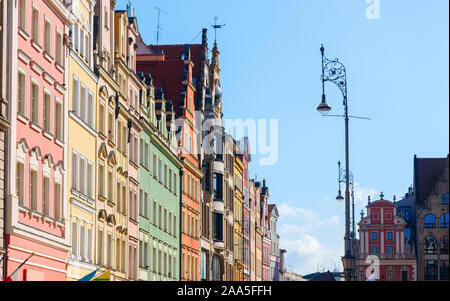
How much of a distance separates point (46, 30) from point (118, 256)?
15.6 metres

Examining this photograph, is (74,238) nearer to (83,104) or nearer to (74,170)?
(74,170)

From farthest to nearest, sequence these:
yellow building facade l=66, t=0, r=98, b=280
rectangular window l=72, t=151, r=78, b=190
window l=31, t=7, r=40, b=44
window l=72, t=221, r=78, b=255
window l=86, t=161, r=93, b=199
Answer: window l=86, t=161, r=93, b=199 → rectangular window l=72, t=151, r=78, b=190 → window l=72, t=221, r=78, b=255 → yellow building facade l=66, t=0, r=98, b=280 → window l=31, t=7, r=40, b=44

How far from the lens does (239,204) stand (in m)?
93.1

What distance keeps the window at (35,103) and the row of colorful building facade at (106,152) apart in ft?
0.14

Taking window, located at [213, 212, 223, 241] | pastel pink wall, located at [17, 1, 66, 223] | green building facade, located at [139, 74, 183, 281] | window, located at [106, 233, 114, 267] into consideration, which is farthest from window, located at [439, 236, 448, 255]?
pastel pink wall, located at [17, 1, 66, 223]

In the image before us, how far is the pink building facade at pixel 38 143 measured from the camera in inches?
1182

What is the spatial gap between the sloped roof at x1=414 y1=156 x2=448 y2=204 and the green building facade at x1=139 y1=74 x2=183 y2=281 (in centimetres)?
7182

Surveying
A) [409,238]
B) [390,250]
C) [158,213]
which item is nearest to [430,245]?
[409,238]

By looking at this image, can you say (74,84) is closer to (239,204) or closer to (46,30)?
(46,30)

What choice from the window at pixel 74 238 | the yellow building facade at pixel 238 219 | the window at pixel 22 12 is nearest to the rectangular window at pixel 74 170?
the window at pixel 74 238

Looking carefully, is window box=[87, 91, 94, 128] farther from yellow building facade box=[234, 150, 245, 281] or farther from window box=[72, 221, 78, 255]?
yellow building facade box=[234, 150, 245, 281]

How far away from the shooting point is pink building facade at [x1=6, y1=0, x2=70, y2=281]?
1182 inches

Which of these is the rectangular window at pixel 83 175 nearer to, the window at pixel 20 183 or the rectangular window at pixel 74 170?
the rectangular window at pixel 74 170
